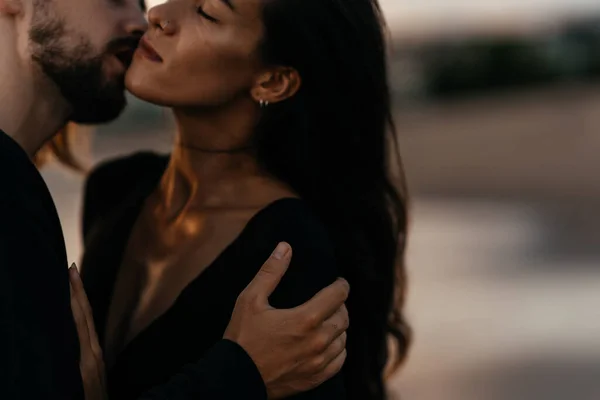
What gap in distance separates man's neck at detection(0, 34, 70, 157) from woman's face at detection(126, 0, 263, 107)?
17cm

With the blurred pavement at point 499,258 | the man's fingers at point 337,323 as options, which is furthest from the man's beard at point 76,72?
the blurred pavement at point 499,258

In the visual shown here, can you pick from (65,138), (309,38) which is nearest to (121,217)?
(65,138)

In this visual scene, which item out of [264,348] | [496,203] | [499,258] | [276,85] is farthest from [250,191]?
[496,203]

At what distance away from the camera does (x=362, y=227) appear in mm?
2258

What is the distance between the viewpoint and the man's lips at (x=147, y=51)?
2.07 m

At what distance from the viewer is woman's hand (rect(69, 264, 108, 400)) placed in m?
1.92

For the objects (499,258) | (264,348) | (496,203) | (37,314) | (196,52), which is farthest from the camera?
(496,203)

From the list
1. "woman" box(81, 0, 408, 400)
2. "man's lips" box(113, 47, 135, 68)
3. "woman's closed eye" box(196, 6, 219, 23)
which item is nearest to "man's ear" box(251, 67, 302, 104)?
"woman" box(81, 0, 408, 400)

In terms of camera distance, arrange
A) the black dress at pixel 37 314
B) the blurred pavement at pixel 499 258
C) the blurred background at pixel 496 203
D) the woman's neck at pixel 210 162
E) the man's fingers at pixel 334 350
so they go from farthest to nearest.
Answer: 1. the blurred background at pixel 496 203
2. the blurred pavement at pixel 499 258
3. the woman's neck at pixel 210 162
4. the man's fingers at pixel 334 350
5. the black dress at pixel 37 314

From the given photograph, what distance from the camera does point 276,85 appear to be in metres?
2.12

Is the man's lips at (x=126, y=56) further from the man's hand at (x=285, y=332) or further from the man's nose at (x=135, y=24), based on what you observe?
the man's hand at (x=285, y=332)

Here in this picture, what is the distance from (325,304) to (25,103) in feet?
2.09

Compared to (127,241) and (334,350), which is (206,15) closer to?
(127,241)

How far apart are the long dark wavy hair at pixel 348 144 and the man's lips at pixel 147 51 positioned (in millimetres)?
202
